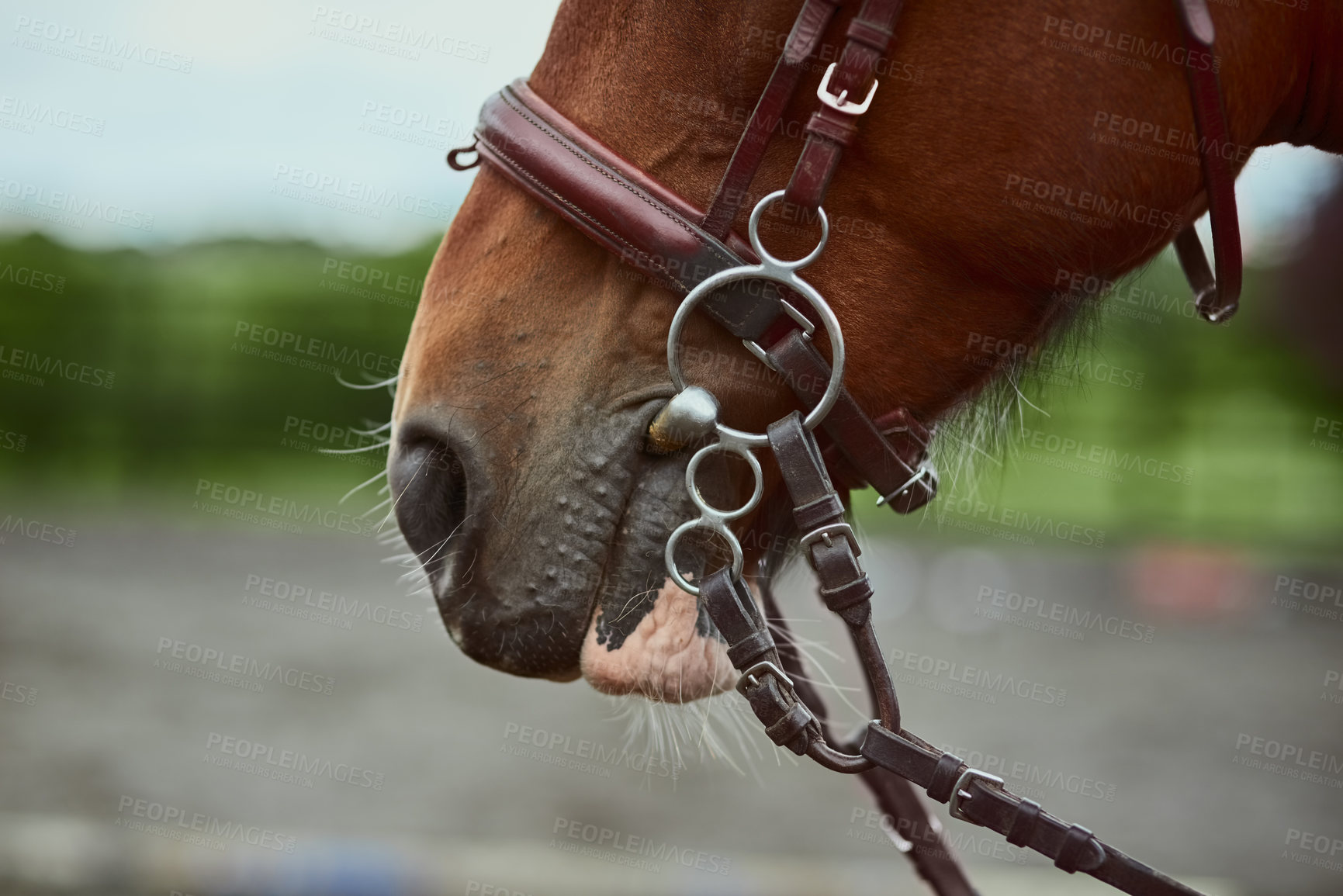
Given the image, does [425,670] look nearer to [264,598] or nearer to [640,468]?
[264,598]

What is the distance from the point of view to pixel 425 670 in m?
7.96

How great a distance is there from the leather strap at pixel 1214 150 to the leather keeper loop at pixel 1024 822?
30.3 inches

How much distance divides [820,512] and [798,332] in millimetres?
245

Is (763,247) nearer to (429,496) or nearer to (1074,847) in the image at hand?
(429,496)

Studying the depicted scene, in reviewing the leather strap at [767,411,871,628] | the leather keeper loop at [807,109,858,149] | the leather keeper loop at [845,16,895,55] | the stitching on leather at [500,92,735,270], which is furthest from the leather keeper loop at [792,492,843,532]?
the leather keeper loop at [845,16,895,55]

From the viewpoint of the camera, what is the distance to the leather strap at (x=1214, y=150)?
1.24 metres

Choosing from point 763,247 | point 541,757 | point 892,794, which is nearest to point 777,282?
point 763,247

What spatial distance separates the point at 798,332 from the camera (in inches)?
53.9

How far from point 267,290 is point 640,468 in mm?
15243

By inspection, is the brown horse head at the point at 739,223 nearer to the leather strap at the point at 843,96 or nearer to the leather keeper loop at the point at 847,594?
the leather strap at the point at 843,96

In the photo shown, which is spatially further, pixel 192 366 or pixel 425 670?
pixel 192 366

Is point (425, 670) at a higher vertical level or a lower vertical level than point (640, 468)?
lower

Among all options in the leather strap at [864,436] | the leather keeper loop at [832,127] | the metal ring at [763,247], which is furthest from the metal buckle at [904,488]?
the leather keeper loop at [832,127]

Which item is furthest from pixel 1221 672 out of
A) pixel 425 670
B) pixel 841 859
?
pixel 425 670
